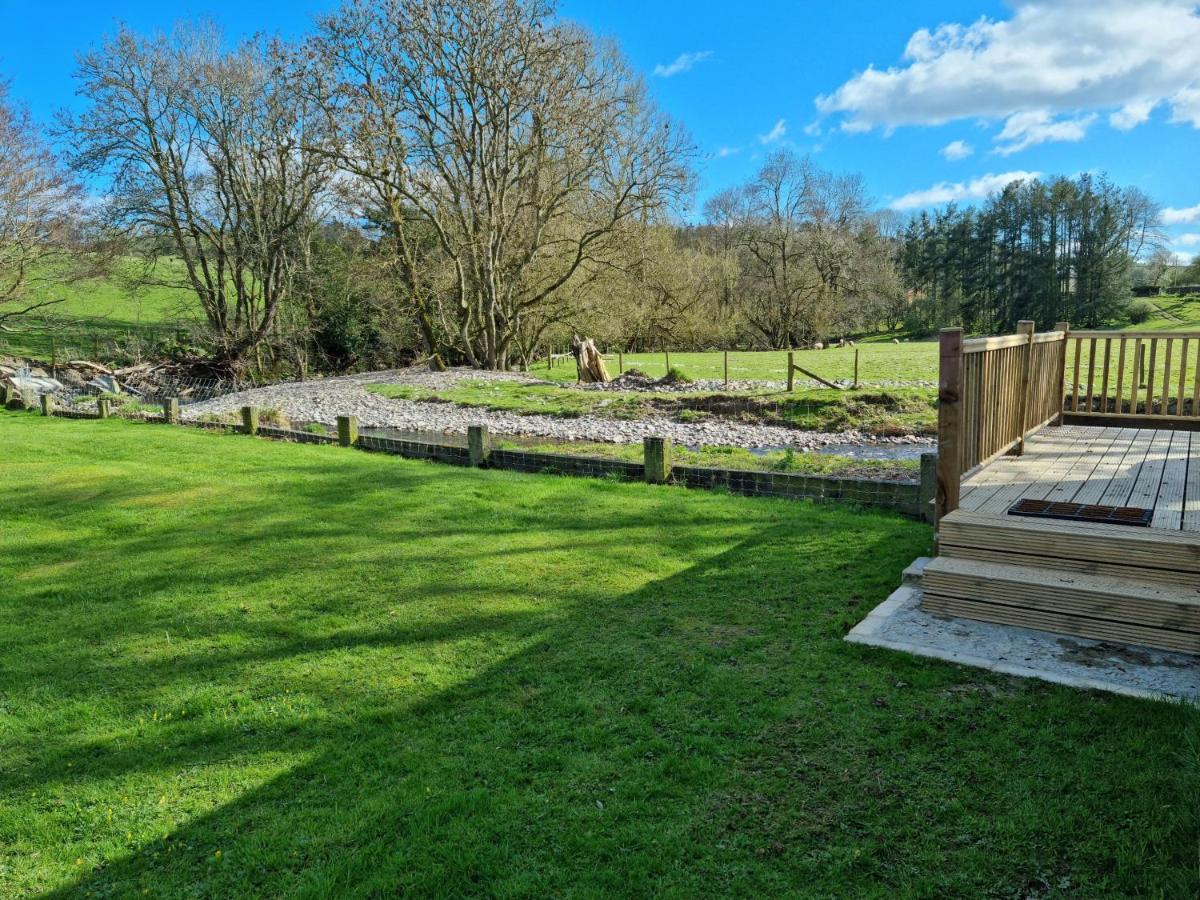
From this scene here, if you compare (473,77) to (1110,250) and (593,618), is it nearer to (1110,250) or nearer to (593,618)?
(593,618)

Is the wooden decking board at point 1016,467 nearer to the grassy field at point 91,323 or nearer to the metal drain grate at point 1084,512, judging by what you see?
the metal drain grate at point 1084,512

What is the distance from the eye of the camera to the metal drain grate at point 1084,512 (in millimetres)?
4176

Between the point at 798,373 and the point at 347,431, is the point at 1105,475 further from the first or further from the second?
the point at 798,373

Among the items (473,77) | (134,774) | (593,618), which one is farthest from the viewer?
(473,77)

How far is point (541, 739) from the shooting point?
3.17 m

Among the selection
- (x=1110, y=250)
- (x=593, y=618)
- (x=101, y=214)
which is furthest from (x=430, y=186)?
(x=1110, y=250)

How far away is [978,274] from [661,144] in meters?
43.3

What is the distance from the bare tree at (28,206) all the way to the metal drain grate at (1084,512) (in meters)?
29.1

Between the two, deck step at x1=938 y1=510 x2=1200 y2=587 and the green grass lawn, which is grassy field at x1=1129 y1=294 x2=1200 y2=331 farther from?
deck step at x1=938 y1=510 x2=1200 y2=587

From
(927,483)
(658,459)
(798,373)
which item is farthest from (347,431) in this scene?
(798,373)

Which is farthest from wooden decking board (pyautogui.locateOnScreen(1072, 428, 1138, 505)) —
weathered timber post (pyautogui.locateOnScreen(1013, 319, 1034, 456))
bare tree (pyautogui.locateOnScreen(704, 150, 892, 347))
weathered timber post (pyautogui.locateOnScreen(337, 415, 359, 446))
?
bare tree (pyautogui.locateOnScreen(704, 150, 892, 347))

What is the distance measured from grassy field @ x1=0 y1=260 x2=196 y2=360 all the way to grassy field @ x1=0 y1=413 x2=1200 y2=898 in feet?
85.4

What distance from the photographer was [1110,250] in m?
48.2

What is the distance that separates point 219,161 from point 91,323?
13672 mm
